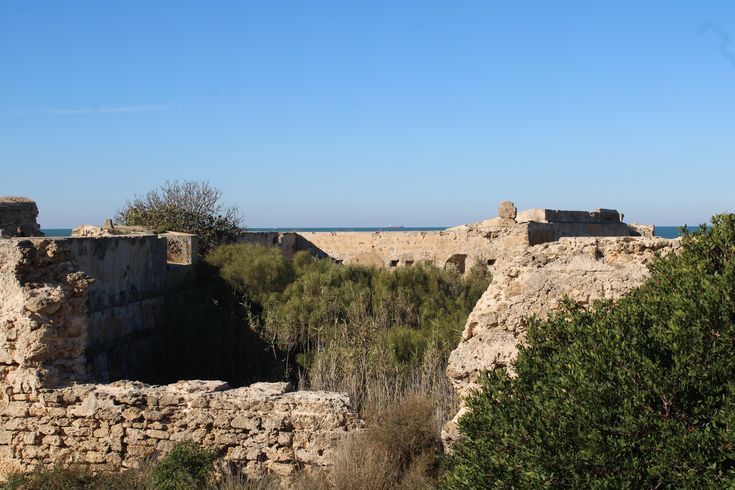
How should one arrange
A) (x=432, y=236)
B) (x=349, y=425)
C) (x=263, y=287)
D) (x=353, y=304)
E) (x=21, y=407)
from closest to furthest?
1. (x=349, y=425)
2. (x=21, y=407)
3. (x=353, y=304)
4. (x=263, y=287)
5. (x=432, y=236)

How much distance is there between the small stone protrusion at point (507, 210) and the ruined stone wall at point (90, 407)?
12.3 m

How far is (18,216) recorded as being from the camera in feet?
49.6

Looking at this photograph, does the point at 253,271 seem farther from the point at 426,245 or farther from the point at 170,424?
the point at 170,424

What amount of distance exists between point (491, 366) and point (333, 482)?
1563mm

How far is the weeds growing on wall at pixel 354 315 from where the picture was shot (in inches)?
411

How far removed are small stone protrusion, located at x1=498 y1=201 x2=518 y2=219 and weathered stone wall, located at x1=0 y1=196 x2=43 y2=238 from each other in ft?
33.2

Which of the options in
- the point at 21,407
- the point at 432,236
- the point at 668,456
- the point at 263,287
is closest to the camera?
the point at 668,456

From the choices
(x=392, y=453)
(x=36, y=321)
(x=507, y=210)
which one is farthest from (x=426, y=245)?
(x=392, y=453)

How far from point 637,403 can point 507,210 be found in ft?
49.6

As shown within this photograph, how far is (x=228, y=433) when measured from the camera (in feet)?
23.1

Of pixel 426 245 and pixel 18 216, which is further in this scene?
pixel 426 245

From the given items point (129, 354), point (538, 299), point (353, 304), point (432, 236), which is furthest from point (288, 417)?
point (432, 236)

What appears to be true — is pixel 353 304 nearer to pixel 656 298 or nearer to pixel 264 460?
pixel 264 460

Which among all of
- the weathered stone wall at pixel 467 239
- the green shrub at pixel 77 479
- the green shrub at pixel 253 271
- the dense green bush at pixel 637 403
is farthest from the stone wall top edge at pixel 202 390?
the weathered stone wall at pixel 467 239
